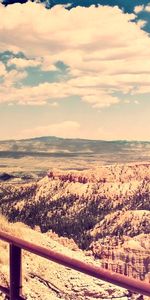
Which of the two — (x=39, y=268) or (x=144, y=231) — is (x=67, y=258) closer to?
(x=39, y=268)

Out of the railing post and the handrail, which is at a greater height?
the handrail

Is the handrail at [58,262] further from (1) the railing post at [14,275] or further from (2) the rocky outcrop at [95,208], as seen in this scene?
(2) the rocky outcrop at [95,208]

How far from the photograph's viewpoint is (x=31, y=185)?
10894 centimetres

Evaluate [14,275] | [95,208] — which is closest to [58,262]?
[14,275]

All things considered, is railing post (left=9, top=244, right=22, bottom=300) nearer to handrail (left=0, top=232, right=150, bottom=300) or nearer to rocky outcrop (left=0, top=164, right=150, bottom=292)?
handrail (left=0, top=232, right=150, bottom=300)

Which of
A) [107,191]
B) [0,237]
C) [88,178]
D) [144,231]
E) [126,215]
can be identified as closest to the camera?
[0,237]

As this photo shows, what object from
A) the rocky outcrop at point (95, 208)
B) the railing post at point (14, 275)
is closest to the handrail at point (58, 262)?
the railing post at point (14, 275)

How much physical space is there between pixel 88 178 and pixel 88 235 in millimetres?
29431

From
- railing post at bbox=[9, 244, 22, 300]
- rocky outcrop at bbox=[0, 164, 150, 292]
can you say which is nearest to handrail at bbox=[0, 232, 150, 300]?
railing post at bbox=[9, 244, 22, 300]

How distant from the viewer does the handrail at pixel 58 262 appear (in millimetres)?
3047

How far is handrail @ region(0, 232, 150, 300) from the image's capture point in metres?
3.05

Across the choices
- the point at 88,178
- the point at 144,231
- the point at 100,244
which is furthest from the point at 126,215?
the point at 88,178

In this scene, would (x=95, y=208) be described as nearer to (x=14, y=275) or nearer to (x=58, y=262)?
(x=14, y=275)

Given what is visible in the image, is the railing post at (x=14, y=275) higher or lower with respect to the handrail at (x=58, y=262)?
lower
